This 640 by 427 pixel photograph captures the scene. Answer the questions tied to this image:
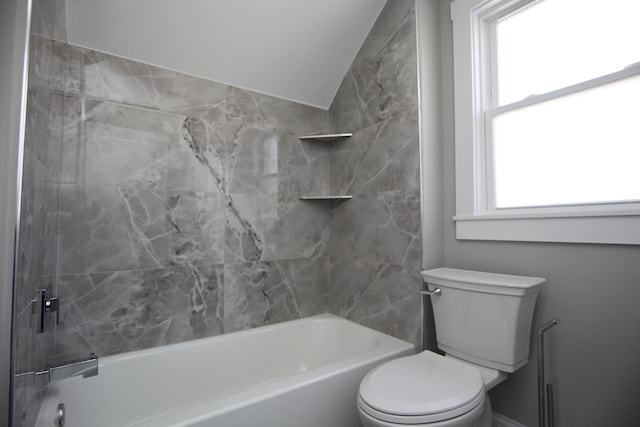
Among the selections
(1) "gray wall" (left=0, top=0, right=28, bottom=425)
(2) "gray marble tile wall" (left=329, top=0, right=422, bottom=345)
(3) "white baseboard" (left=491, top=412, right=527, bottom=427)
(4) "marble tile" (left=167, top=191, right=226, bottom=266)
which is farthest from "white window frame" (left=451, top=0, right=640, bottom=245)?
(1) "gray wall" (left=0, top=0, right=28, bottom=425)

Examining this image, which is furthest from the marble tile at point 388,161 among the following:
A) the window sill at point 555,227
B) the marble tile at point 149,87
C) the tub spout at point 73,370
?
the tub spout at point 73,370

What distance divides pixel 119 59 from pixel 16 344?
1.47 meters

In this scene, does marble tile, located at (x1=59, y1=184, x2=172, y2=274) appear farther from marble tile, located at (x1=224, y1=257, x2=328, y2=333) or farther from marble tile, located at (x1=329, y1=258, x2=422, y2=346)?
marble tile, located at (x1=329, y1=258, x2=422, y2=346)

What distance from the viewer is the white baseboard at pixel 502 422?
1408 mm

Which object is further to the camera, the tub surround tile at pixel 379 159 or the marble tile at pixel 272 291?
the marble tile at pixel 272 291

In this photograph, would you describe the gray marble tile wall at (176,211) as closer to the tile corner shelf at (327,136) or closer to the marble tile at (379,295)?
the tile corner shelf at (327,136)

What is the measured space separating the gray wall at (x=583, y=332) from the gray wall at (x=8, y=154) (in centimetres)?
175

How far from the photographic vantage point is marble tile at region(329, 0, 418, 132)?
1.66 m

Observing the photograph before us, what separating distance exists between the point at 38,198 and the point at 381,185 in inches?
61.4

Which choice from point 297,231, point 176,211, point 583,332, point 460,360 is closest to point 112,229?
point 176,211

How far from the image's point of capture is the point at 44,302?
104 centimetres

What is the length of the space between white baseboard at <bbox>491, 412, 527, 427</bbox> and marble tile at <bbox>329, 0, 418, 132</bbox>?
160 centimetres

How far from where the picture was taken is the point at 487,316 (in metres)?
1.28

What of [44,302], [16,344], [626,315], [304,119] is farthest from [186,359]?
[626,315]
